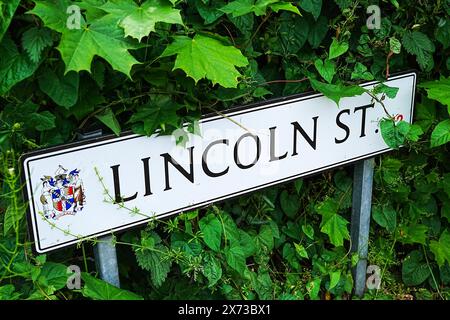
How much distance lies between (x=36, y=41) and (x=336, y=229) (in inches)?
44.6

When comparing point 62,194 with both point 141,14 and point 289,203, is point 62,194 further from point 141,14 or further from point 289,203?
point 289,203

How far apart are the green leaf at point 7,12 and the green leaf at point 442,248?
1619mm

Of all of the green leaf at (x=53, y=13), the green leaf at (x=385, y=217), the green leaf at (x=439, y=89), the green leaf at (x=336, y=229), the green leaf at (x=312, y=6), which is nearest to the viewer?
the green leaf at (x=53, y=13)

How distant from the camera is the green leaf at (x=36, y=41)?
1.38 m

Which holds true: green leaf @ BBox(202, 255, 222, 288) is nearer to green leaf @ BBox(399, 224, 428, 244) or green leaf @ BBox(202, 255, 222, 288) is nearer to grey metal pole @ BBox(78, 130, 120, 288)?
grey metal pole @ BBox(78, 130, 120, 288)

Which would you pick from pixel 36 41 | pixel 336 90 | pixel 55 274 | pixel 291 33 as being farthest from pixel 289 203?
pixel 36 41

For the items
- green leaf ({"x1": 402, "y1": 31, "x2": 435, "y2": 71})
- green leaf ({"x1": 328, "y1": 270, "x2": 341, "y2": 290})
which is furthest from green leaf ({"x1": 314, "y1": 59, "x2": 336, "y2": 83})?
green leaf ({"x1": 328, "y1": 270, "x2": 341, "y2": 290})

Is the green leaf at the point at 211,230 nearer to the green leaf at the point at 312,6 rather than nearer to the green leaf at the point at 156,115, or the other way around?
the green leaf at the point at 156,115

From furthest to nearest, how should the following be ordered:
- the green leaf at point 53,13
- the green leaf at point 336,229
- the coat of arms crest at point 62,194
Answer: the green leaf at point 336,229, the coat of arms crest at point 62,194, the green leaf at point 53,13

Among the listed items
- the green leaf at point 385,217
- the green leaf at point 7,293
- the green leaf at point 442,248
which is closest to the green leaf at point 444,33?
the green leaf at point 385,217

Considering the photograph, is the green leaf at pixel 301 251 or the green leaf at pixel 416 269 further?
the green leaf at pixel 416 269

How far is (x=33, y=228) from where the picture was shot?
1412 millimetres

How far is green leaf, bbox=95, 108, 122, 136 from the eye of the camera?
1.51 metres
